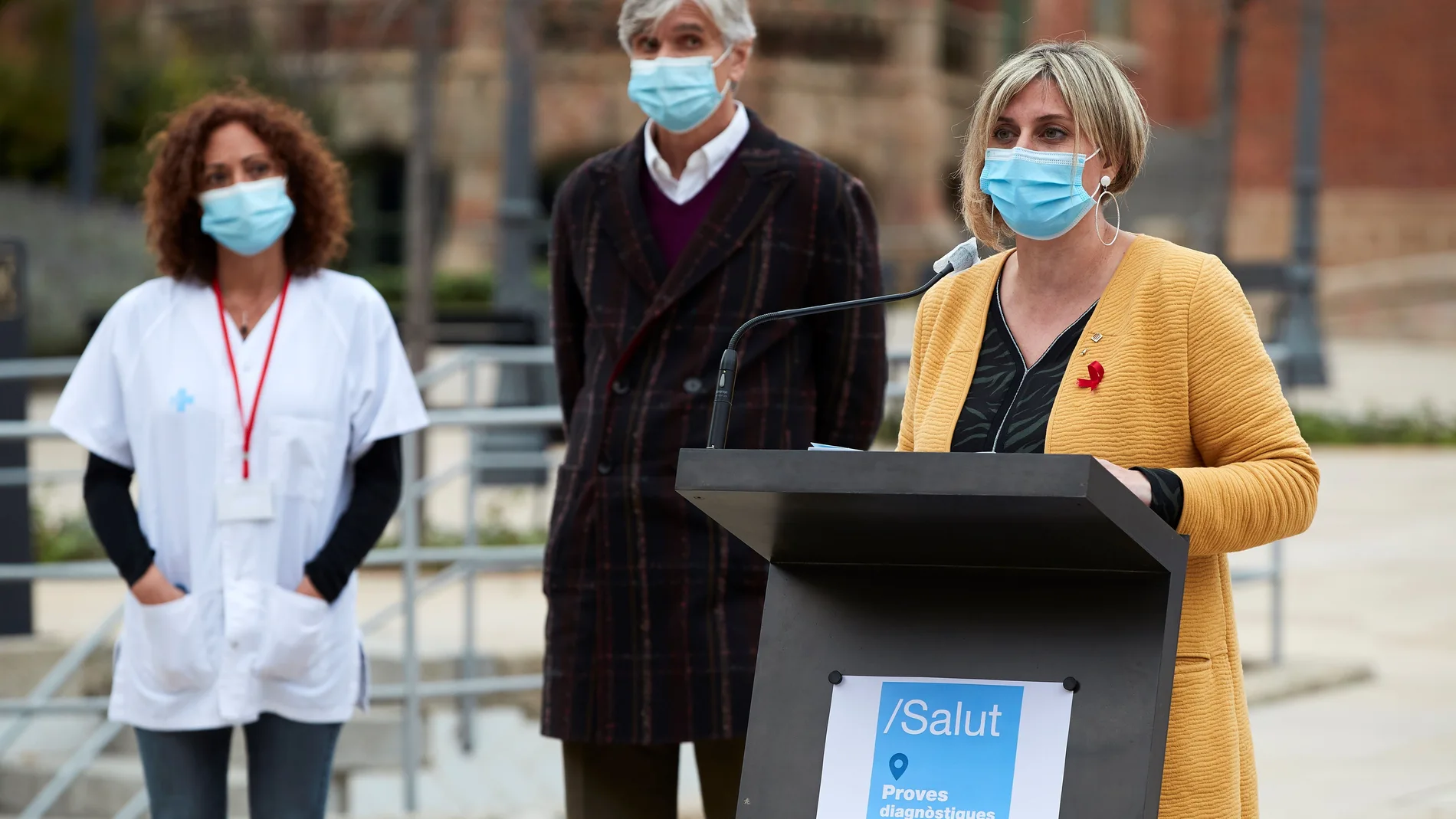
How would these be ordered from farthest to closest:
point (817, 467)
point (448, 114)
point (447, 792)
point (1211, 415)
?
point (448, 114) < point (447, 792) < point (1211, 415) < point (817, 467)

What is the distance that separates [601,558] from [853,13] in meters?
32.5

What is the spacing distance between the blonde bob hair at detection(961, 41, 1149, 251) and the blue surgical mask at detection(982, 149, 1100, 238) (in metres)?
0.05

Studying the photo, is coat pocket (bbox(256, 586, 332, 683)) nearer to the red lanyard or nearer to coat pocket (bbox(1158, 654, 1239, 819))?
the red lanyard

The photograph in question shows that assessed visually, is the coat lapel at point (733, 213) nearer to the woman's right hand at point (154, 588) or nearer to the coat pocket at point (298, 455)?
the coat pocket at point (298, 455)

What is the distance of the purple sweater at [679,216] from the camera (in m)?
3.86

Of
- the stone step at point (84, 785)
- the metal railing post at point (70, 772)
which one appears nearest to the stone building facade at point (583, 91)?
the stone step at point (84, 785)

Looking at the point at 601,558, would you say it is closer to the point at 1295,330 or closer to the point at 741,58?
the point at 741,58

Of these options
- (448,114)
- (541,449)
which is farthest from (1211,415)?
(448,114)

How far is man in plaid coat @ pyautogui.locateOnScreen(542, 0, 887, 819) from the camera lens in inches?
146

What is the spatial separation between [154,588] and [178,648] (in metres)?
0.13

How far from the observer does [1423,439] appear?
54.9 feet

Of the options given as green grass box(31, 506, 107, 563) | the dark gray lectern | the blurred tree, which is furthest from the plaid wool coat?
the blurred tree

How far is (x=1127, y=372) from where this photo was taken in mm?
2607

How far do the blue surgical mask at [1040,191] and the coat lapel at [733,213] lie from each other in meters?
1.11
